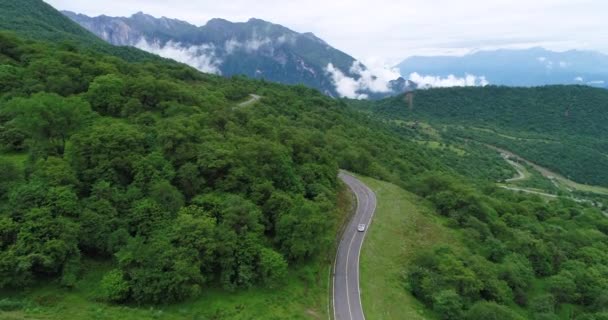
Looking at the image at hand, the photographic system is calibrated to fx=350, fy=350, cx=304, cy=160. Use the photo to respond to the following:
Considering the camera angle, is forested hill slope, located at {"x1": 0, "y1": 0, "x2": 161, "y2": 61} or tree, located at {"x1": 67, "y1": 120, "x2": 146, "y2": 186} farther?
forested hill slope, located at {"x1": 0, "y1": 0, "x2": 161, "y2": 61}

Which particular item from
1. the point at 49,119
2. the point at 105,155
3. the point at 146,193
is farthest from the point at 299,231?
the point at 49,119

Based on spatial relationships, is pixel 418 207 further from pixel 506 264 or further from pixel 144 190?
pixel 144 190

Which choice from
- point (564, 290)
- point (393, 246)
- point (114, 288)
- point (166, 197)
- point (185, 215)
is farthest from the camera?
point (393, 246)

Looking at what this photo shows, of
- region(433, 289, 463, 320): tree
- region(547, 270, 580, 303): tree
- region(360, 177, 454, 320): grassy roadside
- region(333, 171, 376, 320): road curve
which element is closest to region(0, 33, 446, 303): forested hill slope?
region(333, 171, 376, 320): road curve

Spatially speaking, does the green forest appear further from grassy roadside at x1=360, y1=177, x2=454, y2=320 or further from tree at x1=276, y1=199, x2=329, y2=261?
grassy roadside at x1=360, y1=177, x2=454, y2=320

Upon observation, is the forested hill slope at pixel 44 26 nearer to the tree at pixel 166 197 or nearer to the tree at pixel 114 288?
the tree at pixel 166 197

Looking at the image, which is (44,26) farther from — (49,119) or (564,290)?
(564,290)

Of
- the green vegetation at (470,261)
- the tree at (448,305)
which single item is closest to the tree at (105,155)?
the green vegetation at (470,261)
